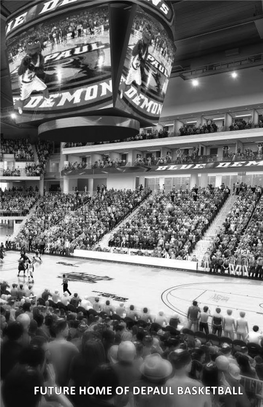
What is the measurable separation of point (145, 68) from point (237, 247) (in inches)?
616

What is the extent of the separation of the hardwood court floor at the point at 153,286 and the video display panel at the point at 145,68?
300 inches

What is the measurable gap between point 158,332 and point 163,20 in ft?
25.5

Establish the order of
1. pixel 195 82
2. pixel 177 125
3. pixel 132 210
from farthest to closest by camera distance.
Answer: pixel 177 125 < pixel 195 82 < pixel 132 210

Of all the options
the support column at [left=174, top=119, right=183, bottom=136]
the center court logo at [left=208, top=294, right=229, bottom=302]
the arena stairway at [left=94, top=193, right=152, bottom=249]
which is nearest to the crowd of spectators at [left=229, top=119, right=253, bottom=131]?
the support column at [left=174, top=119, right=183, bottom=136]

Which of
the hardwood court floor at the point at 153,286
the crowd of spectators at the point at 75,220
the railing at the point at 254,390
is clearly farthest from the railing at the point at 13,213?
the railing at the point at 254,390

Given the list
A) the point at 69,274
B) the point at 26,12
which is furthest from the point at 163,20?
the point at 69,274

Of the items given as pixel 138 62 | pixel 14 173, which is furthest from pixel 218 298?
pixel 14 173

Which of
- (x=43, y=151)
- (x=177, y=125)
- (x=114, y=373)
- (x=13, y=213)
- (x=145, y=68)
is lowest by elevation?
(x=114, y=373)

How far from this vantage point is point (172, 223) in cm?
2662

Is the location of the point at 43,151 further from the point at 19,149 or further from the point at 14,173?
the point at 14,173

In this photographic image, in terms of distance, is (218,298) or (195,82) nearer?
(218,298)

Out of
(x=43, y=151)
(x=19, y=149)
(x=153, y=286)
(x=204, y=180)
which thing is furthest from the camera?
(x=19, y=149)

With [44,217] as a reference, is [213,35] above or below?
above

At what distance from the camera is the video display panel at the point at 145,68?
28.8ft
